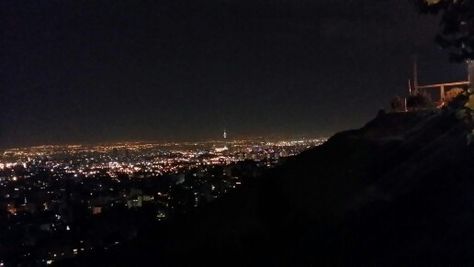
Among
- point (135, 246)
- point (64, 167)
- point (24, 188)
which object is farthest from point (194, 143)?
point (135, 246)

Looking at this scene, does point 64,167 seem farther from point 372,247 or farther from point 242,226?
point 372,247

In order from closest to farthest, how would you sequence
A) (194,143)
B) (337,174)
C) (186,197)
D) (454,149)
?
(454,149) → (337,174) → (186,197) → (194,143)

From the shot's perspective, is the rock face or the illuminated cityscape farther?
the illuminated cityscape

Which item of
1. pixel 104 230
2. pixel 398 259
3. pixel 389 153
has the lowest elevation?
pixel 104 230

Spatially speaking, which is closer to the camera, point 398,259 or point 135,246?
point 398,259

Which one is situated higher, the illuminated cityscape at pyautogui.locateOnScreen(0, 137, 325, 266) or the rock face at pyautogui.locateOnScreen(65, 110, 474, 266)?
the rock face at pyautogui.locateOnScreen(65, 110, 474, 266)

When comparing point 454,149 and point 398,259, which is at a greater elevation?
point 454,149

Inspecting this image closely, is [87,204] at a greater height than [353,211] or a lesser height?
lesser

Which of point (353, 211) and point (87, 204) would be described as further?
point (87, 204)
